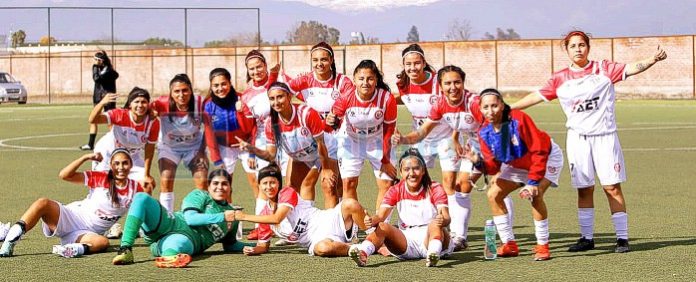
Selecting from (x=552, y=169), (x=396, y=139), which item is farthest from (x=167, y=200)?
(x=552, y=169)

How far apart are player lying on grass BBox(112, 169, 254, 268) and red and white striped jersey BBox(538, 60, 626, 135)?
316cm

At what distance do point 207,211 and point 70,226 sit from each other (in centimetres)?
134

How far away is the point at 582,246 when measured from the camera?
1095 cm

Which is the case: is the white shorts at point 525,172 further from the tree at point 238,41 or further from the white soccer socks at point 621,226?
the tree at point 238,41

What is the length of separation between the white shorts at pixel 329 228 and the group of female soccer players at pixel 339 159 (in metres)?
0.01

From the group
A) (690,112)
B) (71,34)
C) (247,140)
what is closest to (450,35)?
(71,34)

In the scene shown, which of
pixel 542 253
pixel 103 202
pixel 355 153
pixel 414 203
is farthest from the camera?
pixel 355 153

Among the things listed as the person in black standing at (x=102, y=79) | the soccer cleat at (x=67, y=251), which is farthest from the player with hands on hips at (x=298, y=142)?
the person in black standing at (x=102, y=79)

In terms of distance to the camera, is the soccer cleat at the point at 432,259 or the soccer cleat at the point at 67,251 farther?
the soccer cleat at the point at 67,251

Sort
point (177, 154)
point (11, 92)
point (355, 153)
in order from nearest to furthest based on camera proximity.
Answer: point (355, 153) < point (177, 154) < point (11, 92)

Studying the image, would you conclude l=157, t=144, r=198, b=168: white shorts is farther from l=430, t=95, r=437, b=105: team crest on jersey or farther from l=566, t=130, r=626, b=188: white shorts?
l=566, t=130, r=626, b=188: white shorts

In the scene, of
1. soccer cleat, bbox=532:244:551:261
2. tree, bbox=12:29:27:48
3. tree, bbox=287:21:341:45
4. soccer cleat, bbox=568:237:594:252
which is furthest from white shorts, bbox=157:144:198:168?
tree, bbox=287:21:341:45

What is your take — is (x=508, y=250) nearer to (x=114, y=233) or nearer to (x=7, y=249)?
(x=114, y=233)

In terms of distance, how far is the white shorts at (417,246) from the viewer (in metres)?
10.5
